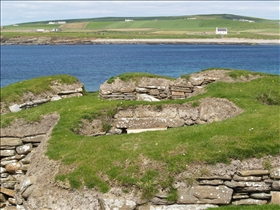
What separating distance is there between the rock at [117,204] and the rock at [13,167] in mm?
5881

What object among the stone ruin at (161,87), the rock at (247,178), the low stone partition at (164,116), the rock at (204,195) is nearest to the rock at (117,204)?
the rock at (204,195)

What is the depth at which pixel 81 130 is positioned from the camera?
1702 centimetres

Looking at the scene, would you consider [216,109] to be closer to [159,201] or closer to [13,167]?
[159,201]

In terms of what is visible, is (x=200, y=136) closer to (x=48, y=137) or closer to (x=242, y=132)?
(x=242, y=132)

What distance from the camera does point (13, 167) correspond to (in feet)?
54.1

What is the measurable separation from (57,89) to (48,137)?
10.0 m

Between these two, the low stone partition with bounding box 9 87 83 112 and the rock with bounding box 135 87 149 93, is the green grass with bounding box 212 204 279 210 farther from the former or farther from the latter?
the low stone partition with bounding box 9 87 83 112

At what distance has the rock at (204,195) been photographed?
1209cm

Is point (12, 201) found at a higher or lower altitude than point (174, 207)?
lower

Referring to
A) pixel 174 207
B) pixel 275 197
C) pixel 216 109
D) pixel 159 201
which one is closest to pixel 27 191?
pixel 159 201

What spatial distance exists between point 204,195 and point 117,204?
267cm

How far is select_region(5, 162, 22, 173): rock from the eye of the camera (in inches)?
648

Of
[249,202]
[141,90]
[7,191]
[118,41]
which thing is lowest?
[118,41]

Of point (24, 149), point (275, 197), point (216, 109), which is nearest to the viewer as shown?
point (275, 197)
